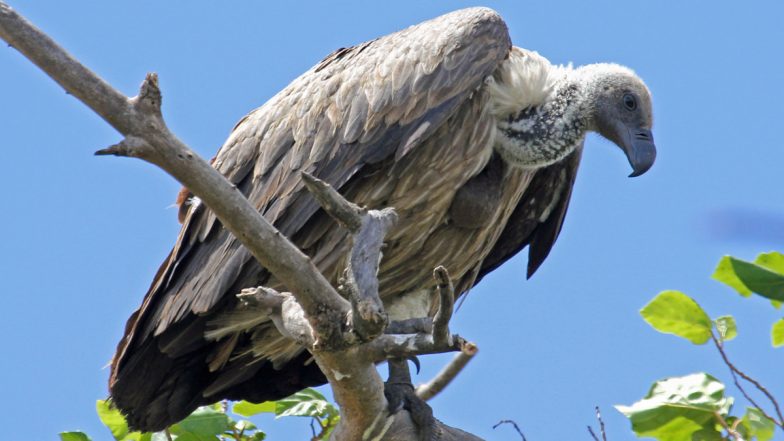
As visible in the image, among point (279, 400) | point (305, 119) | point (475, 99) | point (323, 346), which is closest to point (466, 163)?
point (475, 99)

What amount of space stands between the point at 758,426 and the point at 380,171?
1927 mm

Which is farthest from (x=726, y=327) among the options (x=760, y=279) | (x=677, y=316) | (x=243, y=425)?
(x=243, y=425)

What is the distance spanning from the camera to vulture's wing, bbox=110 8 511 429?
5.84 metres

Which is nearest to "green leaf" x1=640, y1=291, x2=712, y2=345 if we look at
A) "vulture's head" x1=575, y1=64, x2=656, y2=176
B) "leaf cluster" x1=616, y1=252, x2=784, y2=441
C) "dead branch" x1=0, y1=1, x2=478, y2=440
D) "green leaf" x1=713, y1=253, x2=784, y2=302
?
"leaf cluster" x1=616, y1=252, x2=784, y2=441

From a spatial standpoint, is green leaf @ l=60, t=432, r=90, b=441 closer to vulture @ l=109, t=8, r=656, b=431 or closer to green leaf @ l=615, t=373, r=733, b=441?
vulture @ l=109, t=8, r=656, b=431

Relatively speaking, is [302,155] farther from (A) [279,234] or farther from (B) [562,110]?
(A) [279,234]

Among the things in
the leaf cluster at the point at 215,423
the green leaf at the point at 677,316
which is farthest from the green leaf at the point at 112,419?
the green leaf at the point at 677,316

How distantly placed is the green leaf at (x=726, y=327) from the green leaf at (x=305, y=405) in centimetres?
170

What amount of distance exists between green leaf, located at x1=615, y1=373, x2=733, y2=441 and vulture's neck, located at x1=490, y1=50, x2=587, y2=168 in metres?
1.50

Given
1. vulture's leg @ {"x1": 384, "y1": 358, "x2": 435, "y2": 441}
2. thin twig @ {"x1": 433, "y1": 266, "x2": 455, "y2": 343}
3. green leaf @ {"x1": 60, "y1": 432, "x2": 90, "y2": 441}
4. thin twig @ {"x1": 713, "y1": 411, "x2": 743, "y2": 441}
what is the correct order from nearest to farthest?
thin twig @ {"x1": 433, "y1": 266, "x2": 455, "y2": 343}, thin twig @ {"x1": 713, "y1": 411, "x2": 743, "y2": 441}, vulture's leg @ {"x1": 384, "y1": 358, "x2": 435, "y2": 441}, green leaf @ {"x1": 60, "y1": 432, "x2": 90, "y2": 441}

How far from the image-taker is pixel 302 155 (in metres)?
6.02

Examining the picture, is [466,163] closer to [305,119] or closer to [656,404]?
[305,119]

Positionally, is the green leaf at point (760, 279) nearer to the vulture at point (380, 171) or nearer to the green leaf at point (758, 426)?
the green leaf at point (758, 426)

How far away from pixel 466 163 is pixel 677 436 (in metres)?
1.60
